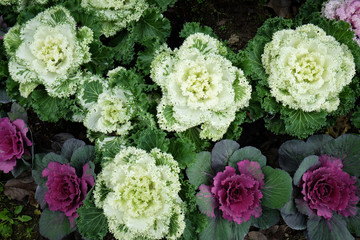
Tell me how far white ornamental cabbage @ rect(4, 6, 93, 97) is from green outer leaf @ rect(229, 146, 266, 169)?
1.48 metres

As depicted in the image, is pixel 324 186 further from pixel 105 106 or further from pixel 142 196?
pixel 105 106

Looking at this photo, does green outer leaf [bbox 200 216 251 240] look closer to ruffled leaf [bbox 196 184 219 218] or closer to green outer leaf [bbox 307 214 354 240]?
ruffled leaf [bbox 196 184 219 218]

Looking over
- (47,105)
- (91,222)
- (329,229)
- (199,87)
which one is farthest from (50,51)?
(329,229)

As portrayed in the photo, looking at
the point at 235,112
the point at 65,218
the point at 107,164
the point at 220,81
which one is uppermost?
the point at 220,81

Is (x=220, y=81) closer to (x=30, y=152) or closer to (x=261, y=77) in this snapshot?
(x=261, y=77)

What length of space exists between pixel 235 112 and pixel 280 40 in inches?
27.7

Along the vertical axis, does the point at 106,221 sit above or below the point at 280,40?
below

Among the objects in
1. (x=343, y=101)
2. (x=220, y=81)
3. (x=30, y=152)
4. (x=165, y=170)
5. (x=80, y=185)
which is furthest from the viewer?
(x=30, y=152)

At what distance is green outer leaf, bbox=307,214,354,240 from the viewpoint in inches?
104

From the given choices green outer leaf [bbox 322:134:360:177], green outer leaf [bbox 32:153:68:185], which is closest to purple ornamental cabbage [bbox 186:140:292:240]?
green outer leaf [bbox 322:134:360:177]

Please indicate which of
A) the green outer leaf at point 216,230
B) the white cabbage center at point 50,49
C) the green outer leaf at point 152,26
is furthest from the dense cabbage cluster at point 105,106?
the green outer leaf at point 216,230

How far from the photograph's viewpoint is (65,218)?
9.26 feet

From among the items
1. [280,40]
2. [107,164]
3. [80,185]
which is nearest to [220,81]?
[280,40]

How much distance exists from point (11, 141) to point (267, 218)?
2.29 metres
